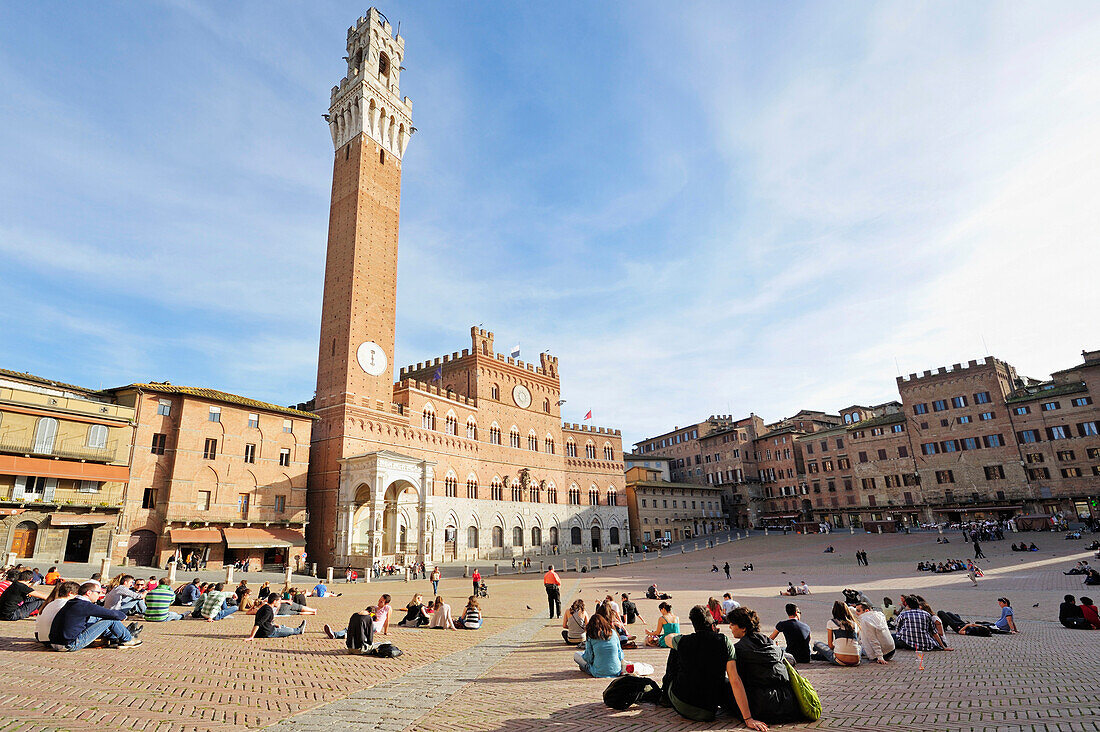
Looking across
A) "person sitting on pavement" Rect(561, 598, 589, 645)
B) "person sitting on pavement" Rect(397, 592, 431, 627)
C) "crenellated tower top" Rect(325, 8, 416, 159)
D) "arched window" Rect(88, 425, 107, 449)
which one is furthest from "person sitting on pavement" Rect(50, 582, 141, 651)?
"crenellated tower top" Rect(325, 8, 416, 159)

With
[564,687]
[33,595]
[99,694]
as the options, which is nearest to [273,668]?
[99,694]

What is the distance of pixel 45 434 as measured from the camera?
27.6 meters

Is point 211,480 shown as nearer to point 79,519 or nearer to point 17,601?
point 79,519

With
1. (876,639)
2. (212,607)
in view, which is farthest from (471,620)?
(876,639)

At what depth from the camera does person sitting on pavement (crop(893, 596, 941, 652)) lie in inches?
393

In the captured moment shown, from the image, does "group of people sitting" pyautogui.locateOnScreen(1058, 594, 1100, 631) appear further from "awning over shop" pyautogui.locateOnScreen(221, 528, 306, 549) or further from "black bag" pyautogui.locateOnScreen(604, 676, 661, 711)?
"awning over shop" pyautogui.locateOnScreen(221, 528, 306, 549)

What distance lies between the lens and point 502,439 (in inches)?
2041

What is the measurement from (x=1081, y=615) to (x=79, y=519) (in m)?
38.2

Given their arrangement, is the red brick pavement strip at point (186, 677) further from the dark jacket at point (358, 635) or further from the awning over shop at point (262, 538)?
the awning over shop at point (262, 538)

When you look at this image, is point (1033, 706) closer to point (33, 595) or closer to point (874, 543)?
point (33, 595)

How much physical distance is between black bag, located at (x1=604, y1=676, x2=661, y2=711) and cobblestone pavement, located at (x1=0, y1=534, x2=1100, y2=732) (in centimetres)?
13

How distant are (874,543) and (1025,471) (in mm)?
20435

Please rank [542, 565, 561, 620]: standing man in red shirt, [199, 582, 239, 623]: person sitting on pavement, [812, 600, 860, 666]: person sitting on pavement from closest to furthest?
[812, 600, 860, 666]: person sitting on pavement < [199, 582, 239, 623]: person sitting on pavement < [542, 565, 561, 620]: standing man in red shirt

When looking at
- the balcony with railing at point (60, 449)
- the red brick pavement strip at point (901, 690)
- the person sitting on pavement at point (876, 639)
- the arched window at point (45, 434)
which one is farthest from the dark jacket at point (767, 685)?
the arched window at point (45, 434)
